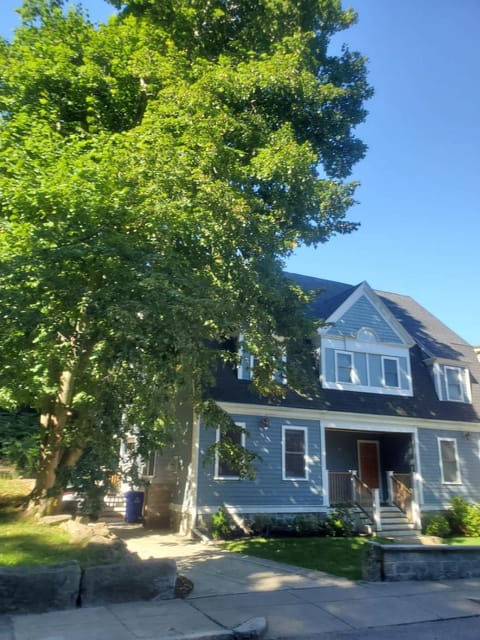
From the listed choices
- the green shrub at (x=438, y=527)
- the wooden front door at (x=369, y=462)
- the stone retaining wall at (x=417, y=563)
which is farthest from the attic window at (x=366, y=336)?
the stone retaining wall at (x=417, y=563)

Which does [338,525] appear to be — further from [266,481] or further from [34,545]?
[34,545]

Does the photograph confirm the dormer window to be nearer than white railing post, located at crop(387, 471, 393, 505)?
No

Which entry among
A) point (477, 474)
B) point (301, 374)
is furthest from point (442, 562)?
point (477, 474)

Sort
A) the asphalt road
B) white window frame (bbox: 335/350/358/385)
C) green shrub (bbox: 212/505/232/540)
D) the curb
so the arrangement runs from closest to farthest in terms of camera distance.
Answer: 1. the curb
2. the asphalt road
3. green shrub (bbox: 212/505/232/540)
4. white window frame (bbox: 335/350/358/385)

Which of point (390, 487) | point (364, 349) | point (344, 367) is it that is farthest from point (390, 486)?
point (364, 349)

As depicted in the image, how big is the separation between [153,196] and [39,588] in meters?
6.70

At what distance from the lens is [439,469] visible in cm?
1909

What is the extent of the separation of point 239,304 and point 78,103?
24.6 feet

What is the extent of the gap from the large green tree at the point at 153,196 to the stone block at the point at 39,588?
187cm

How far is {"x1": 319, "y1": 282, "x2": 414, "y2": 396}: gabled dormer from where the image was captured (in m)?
18.5

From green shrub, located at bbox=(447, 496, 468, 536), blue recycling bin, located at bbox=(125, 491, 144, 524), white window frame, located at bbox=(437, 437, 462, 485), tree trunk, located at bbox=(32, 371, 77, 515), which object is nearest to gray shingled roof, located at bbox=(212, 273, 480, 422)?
white window frame, located at bbox=(437, 437, 462, 485)

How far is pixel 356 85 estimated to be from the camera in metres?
14.6

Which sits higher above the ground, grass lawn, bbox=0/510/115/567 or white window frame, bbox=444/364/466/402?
white window frame, bbox=444/364/466/402

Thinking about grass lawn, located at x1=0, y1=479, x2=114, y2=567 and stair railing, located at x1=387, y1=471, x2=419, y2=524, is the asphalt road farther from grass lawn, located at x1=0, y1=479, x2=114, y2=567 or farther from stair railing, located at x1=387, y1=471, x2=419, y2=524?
stair railing, located at x1=387, y1=471, x2=419, y2=524
